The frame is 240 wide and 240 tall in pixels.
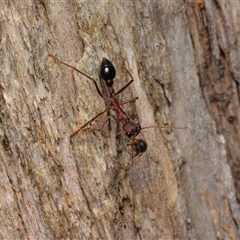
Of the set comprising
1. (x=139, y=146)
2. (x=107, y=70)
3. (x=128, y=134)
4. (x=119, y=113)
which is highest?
(x=107, y=70)

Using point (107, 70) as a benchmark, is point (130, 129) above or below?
below

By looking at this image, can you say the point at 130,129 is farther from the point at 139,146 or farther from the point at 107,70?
the point at 107,70

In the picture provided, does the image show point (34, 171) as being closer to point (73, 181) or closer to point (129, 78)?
point (73, 181)

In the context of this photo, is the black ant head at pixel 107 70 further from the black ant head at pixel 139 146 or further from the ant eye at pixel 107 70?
the black ant head at pixel 139 146

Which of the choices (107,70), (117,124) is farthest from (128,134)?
(107,70)

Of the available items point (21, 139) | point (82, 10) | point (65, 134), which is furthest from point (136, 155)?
point (82, 10)

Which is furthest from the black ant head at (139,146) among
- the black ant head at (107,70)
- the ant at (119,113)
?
the black ant head at (107,70)

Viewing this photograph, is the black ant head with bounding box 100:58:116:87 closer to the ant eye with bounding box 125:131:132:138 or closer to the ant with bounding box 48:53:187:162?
the ant with bounding box 48:53:187:162

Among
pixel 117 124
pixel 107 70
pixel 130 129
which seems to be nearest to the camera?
pixel 107 70
